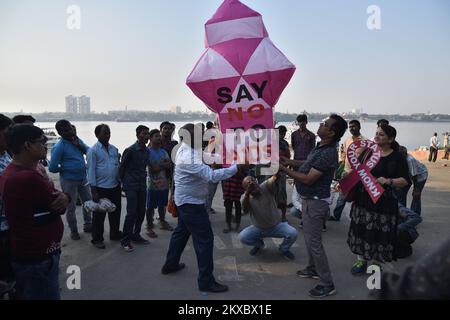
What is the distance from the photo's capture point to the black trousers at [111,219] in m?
5.01

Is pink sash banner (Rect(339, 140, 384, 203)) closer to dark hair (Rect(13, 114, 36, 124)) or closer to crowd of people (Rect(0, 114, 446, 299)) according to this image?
crowd of people (Rect(0, 114, 446, 299))

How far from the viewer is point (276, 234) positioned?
455 cm

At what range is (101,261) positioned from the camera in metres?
A: 4.51

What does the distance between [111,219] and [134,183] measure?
2.53 ft

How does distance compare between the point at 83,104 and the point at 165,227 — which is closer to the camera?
the point at 165,227

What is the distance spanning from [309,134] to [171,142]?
2.86 meters

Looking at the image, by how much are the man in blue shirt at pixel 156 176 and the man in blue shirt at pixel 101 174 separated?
0.60 m

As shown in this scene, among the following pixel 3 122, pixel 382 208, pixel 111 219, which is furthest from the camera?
pixel 111 219

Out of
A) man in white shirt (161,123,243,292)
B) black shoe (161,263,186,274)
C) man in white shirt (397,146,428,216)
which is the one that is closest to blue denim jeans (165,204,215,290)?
man in white shirt (161,123,243,292)

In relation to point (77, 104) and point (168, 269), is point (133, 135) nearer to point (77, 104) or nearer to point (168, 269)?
point (77, 104)

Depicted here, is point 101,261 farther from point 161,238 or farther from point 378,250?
point 378,250

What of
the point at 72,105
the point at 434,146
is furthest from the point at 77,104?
the point at 434,146

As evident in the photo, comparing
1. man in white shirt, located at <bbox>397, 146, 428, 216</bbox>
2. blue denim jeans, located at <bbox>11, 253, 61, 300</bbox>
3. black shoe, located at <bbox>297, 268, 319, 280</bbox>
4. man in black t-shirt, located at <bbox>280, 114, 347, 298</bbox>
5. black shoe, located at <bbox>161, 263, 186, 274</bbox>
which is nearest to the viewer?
blue denim jeans, located at <bbox>11, 253, 61, 300</bbox>

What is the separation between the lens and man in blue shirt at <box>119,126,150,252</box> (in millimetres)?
4953
